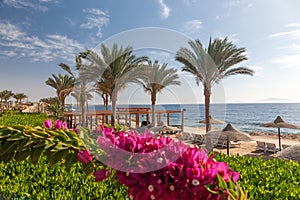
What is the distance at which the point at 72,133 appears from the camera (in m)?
0.80

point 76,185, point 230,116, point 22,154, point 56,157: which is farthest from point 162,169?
point 230,116

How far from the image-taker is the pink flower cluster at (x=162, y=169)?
0.64m

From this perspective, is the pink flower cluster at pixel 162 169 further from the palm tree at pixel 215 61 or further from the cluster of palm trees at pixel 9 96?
the cluster of palm trees at pixel 9 96

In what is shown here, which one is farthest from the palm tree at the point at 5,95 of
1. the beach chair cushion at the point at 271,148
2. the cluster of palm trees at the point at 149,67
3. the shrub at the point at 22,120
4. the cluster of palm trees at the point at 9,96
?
the beach chair cushion at the point at 271,148

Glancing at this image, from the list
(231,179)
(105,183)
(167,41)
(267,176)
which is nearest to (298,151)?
(267,176)

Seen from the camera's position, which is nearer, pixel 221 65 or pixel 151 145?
pixel 151 145

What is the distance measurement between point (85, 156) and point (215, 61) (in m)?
15.1

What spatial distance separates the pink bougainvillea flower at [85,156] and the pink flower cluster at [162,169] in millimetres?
53

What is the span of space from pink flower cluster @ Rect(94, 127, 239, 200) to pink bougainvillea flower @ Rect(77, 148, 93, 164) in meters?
0.05

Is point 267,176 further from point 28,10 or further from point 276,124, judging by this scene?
point 28,10

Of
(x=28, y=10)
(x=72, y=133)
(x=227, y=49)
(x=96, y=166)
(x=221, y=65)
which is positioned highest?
(x=28, y=10)

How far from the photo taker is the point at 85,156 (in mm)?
776

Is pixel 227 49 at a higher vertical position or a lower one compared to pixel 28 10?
lower

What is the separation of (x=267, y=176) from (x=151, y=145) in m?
2.35
